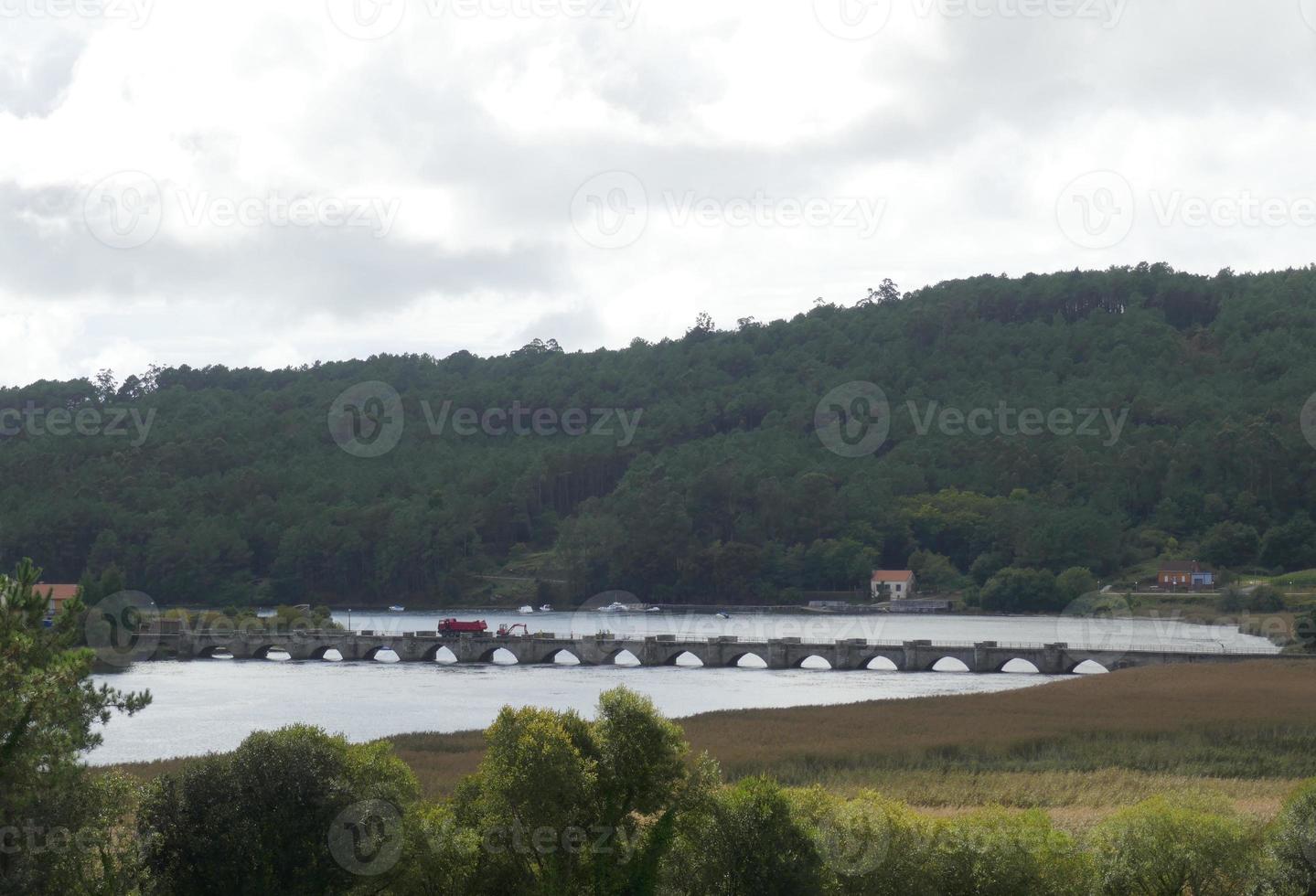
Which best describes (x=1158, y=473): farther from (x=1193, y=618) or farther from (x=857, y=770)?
(x=857, y=770)

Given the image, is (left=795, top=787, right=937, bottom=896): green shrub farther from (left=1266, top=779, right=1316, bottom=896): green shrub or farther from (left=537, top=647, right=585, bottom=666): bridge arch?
(left=537, top=647, right=585, bottom=666): bridge arch

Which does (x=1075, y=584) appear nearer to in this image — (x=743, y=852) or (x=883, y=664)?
(x=883, y=664)

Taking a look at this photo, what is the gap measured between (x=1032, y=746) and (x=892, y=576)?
9252 centimetres

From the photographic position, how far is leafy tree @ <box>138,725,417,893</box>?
2275 centimetres

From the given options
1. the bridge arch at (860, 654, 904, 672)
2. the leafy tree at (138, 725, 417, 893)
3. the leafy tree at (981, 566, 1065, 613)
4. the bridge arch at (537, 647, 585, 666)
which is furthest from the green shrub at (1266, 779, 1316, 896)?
the leafy tree at (981, 566, 1065, 613)

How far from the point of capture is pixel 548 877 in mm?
22406

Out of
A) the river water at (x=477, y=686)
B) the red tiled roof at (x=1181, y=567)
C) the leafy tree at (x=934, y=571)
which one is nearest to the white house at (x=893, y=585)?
the leafy tree at (x=934, y=571)

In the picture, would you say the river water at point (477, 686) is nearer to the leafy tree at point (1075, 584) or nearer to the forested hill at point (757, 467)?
the leafy tree at point (1075, 584)

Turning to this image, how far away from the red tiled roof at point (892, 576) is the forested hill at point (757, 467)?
228cm

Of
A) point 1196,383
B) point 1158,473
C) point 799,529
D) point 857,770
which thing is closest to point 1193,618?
point 1158,473

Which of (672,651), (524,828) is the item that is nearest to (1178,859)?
(524,828)

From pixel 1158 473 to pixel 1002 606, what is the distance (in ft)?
90.4

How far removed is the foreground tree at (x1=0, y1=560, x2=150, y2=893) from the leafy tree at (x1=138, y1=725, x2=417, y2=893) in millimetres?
895

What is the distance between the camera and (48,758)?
20969 mm
